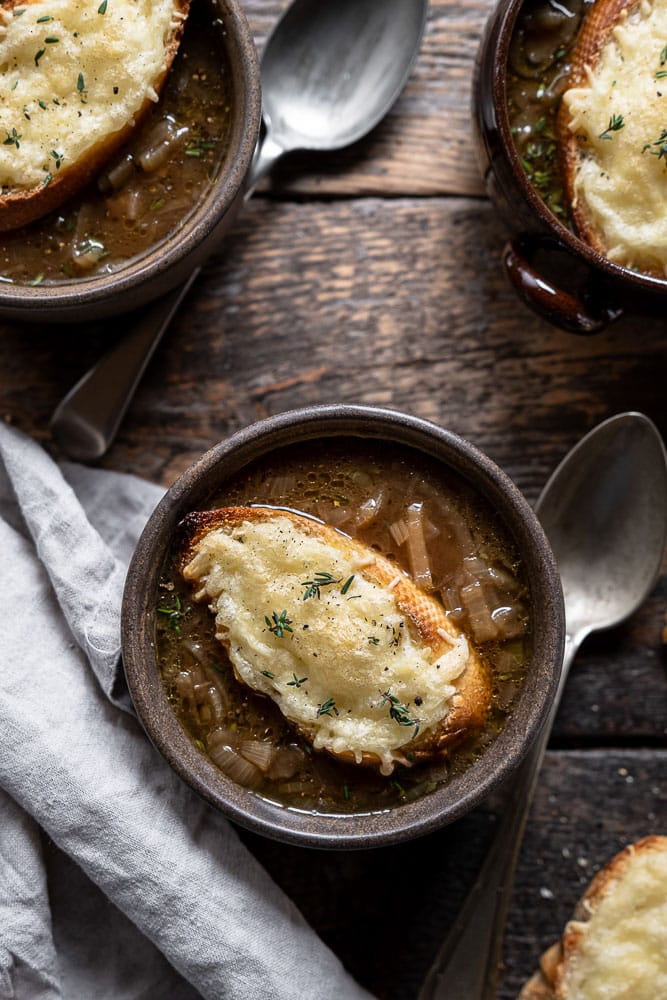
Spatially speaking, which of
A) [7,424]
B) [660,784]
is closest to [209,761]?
[7,424]

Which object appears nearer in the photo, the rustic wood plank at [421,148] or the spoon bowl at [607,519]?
the spoon bowl at [607,519]

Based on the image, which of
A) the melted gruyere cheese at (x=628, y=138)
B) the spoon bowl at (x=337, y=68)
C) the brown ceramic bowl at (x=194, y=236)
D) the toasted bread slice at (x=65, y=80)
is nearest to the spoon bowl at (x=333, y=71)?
the spoon bowl at (x=337, y=68)

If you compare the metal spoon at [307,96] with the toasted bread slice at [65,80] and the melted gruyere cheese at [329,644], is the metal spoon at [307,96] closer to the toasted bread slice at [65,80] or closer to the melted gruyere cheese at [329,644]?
the toasted bread slice at [65,80]

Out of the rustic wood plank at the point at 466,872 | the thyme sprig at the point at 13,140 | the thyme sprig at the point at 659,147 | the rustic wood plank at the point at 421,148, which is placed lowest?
the rustic wood plank at the point at 466,872

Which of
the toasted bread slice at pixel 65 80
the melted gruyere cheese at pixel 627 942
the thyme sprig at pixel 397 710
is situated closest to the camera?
the thyme sprig at pixel 397 710

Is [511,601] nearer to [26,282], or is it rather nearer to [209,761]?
[209,761]

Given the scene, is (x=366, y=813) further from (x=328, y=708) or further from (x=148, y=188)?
(x=148, y=188)
